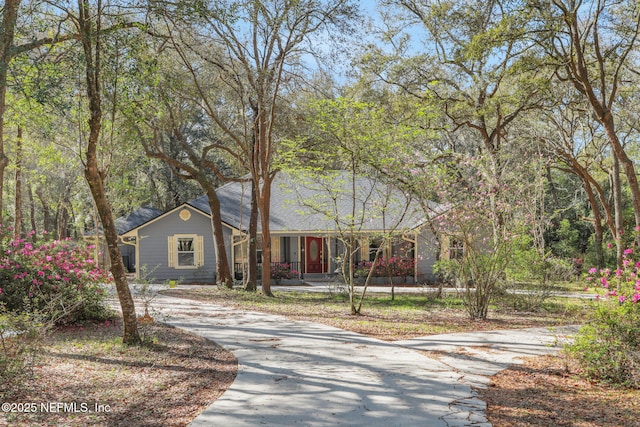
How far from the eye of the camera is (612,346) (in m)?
6.45

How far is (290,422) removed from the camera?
195 inches

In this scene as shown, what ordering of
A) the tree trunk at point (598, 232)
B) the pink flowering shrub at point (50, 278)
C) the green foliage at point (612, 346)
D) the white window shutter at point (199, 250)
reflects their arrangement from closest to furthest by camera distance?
the green foliage at point (612, 346) → the pink flowering shrub at point (50, 278) → the white window shutter at point (199, 250) → the tree trunk at point (598, 232)

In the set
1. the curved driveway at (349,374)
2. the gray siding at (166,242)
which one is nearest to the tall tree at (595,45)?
the curved driveway at (349,374)

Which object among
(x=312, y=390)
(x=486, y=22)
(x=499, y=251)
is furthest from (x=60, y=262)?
(x=486, y=22)

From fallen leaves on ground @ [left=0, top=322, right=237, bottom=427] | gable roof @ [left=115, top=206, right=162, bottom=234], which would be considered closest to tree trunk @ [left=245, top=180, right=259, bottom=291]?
gable roof @ [left=115, top=206, right=162, bottom=234]

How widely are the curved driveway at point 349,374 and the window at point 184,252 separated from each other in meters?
12.8

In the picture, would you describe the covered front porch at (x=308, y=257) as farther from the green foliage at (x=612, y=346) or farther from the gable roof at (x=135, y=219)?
the green foliage at (x=612, y=346)

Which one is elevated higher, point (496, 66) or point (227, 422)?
point (496, 66)

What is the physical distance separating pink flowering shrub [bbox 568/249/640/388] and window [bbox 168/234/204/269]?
18701 mm

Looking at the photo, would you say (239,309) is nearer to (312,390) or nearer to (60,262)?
(60,262)

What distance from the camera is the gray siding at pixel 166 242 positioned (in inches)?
925

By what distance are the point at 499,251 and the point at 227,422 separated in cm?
807

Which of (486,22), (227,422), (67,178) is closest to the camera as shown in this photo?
(227,422)

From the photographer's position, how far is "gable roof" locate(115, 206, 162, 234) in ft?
84.3
